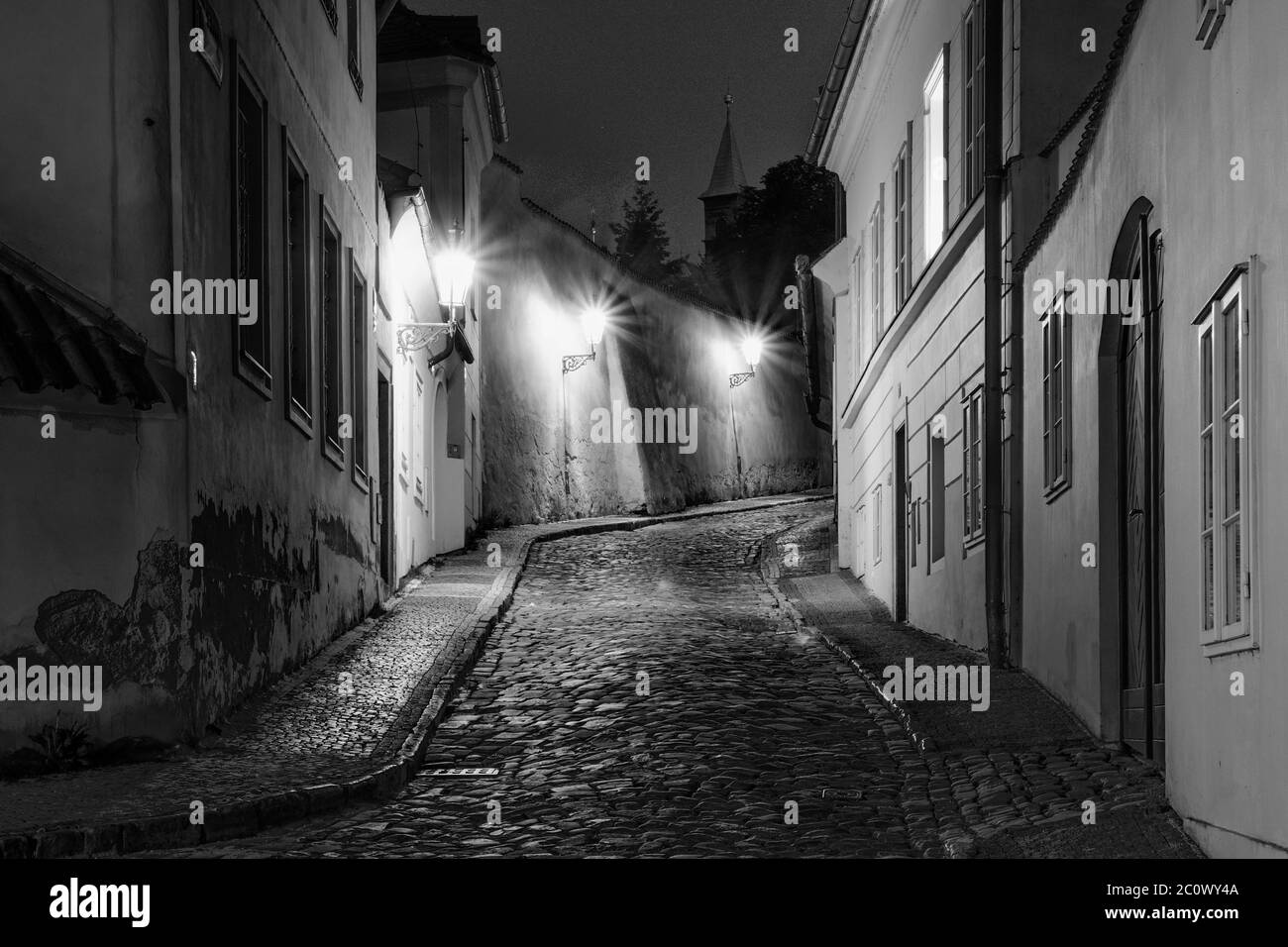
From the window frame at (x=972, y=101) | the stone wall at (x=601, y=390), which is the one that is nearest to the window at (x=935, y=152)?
the window frame at (x=972, y=101)

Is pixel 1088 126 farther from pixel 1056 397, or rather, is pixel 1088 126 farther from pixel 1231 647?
pixel 1231 647

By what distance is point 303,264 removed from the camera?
13.5 metres

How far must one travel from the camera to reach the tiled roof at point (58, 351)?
8086 millimetres

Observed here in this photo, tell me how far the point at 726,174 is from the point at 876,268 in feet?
199

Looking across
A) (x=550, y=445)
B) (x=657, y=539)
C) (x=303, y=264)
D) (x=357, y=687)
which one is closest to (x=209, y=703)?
(x=357, y=687)

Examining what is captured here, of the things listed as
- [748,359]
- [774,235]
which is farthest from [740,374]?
[774,235]

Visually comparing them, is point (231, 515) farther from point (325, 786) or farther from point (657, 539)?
point (657, 539)

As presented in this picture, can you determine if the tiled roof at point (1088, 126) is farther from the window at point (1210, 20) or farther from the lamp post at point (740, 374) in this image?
the lamp post at point (740, 374)

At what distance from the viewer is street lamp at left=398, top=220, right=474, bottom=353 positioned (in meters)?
19.5

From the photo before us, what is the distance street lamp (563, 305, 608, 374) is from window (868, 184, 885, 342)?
10.2m

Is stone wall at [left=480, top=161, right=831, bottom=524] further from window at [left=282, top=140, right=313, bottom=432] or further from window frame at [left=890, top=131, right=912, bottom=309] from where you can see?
window at [left=282, top=140, right=313, bottom=432]

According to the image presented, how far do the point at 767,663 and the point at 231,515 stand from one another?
16.1 feet

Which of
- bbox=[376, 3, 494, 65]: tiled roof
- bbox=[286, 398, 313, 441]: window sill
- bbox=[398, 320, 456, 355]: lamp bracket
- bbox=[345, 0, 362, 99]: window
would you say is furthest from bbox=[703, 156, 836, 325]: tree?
bbox=[286, 398, 313, 441]: window sill

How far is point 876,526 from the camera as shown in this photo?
20.3m
